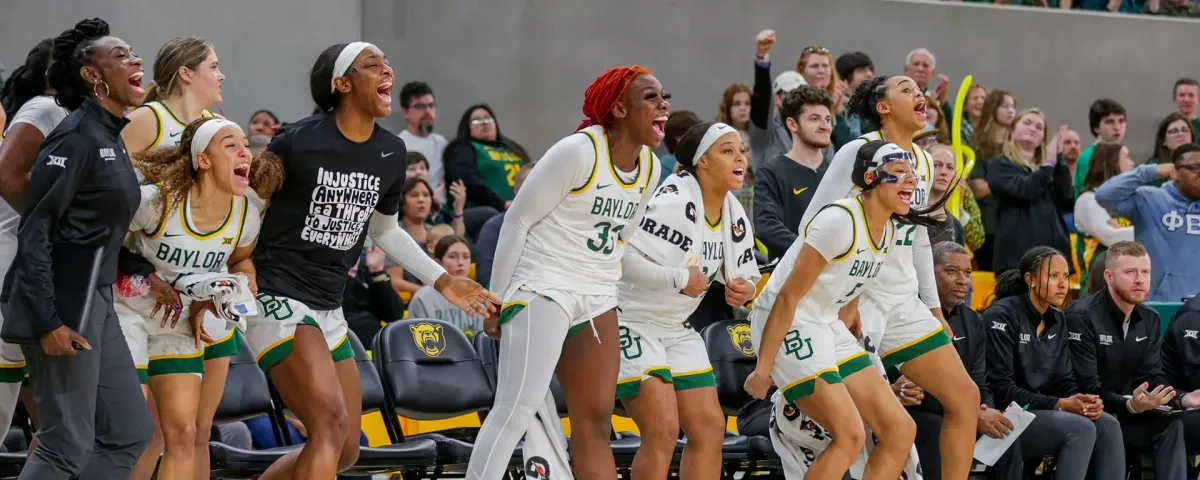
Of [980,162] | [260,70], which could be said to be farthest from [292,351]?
[980,162]

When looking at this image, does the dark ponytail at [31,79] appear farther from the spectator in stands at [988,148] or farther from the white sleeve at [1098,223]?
the white sleeve at [1098,223]

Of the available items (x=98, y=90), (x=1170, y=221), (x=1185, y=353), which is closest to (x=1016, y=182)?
(x=1170, y=221)

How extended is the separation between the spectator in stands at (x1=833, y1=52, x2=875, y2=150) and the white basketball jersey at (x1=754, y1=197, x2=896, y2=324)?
10.4ft

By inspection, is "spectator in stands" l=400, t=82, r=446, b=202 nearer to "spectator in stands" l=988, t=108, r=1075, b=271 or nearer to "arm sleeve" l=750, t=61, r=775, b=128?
"arm sleeve" l=750, t=61, r=775, b=128

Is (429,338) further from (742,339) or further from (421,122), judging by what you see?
(421,122)

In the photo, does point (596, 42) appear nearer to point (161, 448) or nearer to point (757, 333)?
point (757, 333)

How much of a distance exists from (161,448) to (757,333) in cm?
251

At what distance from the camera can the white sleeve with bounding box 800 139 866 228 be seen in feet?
20.3

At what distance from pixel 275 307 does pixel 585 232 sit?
1.12m

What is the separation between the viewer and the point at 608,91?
5.21 m

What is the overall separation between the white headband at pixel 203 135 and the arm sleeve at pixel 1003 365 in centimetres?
410

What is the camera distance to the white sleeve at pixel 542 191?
5.06 meters

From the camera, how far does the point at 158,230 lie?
15.8 ft

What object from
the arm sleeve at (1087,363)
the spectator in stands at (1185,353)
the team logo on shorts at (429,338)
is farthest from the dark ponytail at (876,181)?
the spectator in stands at (1185,353)
